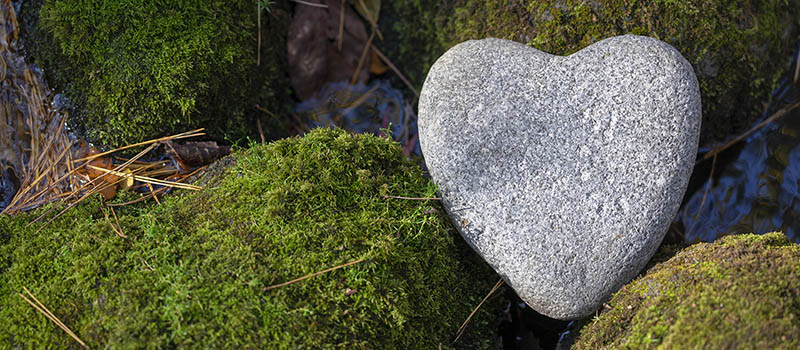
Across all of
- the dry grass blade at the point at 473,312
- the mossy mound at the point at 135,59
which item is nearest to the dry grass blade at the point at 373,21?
the mossy mound at the point at 135,59

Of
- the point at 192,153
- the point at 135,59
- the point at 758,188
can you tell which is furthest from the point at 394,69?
the point at 758,188

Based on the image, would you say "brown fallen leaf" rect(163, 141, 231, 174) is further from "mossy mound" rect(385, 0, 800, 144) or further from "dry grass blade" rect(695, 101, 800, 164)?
"dry grass blade" rect(695, 101, 800, 164)

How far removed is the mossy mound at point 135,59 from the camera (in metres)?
3.11

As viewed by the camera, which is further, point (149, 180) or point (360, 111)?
point (360, 111)

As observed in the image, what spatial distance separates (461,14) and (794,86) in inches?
93.0

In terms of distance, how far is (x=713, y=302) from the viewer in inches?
87.7

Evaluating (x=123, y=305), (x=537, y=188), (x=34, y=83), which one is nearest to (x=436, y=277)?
(x=537, y=188)

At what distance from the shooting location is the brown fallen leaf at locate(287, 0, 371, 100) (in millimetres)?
3877

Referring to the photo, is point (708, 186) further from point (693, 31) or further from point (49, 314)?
point (49, 314)

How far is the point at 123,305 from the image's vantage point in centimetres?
230

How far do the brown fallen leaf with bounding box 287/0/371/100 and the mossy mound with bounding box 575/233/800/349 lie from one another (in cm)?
245

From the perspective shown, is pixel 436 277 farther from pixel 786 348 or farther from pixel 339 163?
pixel 786 348

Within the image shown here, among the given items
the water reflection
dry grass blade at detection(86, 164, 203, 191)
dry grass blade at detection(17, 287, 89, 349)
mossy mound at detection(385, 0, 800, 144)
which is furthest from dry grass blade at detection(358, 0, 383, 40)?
dry grass blade at detection(17, 287, 89, 349)

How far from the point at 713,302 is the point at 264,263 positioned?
1.92 m
